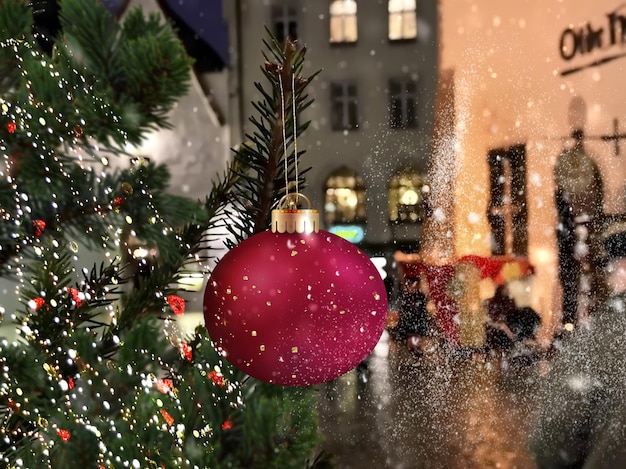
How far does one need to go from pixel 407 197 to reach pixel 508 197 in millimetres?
186

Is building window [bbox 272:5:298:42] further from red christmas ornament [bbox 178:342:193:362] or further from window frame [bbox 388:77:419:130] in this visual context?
red christmas ornament [bbox 178:342:193:362]

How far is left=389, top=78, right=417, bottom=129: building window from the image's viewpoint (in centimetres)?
126

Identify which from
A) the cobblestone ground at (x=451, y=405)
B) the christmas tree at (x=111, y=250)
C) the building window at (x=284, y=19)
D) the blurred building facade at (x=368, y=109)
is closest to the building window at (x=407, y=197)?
the blurred building facade at (x=368, y=109)

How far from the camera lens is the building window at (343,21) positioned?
1.36 meters

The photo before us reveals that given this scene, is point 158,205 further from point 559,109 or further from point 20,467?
point 559,109

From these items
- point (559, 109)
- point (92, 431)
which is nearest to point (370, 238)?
point (559, 109)

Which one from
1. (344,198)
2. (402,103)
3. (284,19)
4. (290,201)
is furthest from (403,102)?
(290,201)

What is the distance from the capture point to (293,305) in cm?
44

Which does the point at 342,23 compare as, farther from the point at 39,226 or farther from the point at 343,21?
the point at 39,226

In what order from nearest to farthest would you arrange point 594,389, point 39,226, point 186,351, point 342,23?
point 39,226 < point 186,351 < point 594,389 < point 342,23

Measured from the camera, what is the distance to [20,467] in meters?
0.51

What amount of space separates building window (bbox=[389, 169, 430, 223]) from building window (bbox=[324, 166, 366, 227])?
0.19 ft

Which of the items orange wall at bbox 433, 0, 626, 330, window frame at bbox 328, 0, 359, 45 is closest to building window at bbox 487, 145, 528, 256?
orange wall at bbox 433, 0, 626, 330

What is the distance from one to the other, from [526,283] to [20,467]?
3.17 ft
